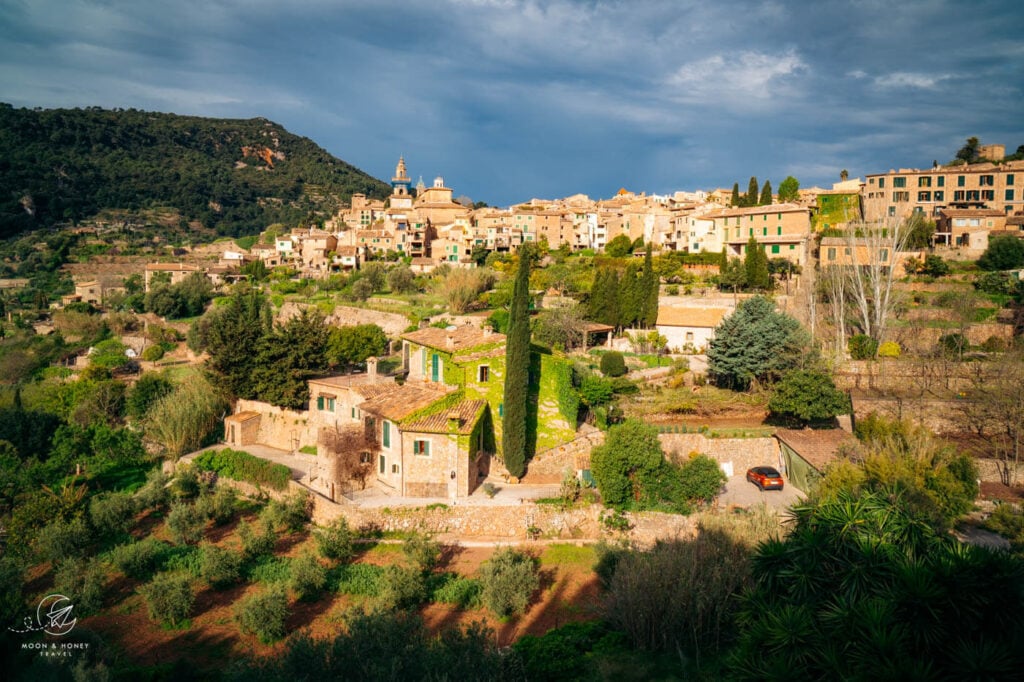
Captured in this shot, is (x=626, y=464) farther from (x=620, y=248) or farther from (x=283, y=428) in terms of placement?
(x=620, y=248)

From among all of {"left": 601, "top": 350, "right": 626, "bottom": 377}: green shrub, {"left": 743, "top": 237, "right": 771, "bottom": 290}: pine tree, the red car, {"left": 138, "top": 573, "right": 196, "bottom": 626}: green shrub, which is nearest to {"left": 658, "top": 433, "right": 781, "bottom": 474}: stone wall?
the red car

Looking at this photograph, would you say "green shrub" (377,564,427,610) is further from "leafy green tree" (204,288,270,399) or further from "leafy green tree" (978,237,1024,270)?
"leafy green tree" (978,237,1024,270)

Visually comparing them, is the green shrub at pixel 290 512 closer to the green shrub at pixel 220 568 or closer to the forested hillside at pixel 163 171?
the green shrub at pixel 220 568

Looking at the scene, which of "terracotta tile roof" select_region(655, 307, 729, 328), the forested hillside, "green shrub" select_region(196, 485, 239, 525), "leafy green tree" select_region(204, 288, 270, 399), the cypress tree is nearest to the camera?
the cypress tree

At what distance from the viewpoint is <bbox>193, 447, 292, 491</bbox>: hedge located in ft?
75.8

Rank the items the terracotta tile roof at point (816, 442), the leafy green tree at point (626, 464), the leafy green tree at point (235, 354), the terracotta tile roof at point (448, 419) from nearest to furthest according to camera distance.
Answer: the leafy green tree at point (626, 464), the terracotta tile roof at point (448, 419), the terracotta tile roof at point (816, 442), the leafy green tree at point (235, 354)

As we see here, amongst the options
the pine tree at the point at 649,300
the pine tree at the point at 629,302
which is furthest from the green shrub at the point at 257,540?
the pine tree at the point at 649,300

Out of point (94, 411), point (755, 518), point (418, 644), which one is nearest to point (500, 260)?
point (94, 411)

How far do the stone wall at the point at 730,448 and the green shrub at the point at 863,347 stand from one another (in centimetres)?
1025

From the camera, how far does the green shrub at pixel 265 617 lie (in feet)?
48.9

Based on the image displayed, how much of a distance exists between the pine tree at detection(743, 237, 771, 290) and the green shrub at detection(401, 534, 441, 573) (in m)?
33.2

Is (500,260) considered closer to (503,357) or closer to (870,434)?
(503,357)

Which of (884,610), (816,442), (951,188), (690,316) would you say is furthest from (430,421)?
(951,188)

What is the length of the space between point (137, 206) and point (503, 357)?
116 m
